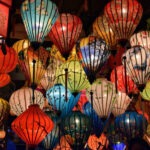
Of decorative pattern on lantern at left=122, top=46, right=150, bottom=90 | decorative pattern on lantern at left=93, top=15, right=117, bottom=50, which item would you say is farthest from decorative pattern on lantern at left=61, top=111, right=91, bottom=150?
decorative pattern on lantern at left=93, top=15, right=117, bottom=50

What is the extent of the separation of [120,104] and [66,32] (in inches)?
46.7

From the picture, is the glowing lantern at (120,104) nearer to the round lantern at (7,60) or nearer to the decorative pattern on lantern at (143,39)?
the decorative pattern on lantern at (143,39)

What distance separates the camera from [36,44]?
2.88m

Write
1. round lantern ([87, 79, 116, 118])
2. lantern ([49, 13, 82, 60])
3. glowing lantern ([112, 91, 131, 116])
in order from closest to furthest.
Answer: lantern ([49, 13, 82, 60]) < round lantern ([87, 79, 116, 118]) < glowing lantern ([112, 91, 131, 116])

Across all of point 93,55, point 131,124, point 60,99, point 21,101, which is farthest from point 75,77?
point 131,124

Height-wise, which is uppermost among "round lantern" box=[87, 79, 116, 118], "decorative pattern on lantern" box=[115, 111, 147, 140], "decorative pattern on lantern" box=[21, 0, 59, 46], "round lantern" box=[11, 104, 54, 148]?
"decorative pattern on lantern" box=[21, 0, 59, 46]

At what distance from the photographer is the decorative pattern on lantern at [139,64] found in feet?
10.4

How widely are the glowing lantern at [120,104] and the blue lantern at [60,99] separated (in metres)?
0.49

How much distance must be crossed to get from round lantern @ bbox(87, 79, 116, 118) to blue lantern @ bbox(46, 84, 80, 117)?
23 centimetres

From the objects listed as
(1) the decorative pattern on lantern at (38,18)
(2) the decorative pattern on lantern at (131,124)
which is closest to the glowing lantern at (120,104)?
(2) the decorative pattern on lantern at (131,124)

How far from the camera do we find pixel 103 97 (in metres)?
3.45

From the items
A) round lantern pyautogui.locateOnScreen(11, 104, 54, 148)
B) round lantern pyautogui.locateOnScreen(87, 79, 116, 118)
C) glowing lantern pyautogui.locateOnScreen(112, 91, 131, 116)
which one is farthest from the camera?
glowing lantern pyautogui.locateOnScreen(112, 91, 131, 116)

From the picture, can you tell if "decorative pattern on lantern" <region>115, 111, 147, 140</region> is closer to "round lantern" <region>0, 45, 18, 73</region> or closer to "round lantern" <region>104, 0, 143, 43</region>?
"round lantern" <region>104, 0, 143, 43</region>

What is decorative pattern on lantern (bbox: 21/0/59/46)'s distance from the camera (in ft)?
9.43
